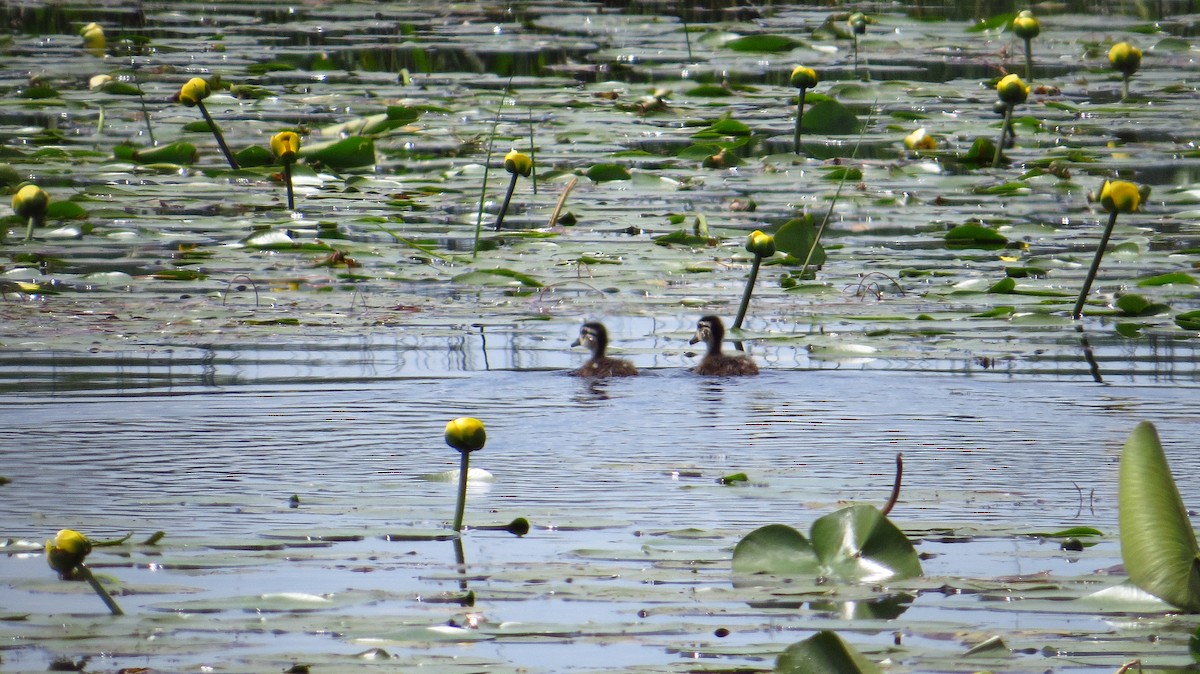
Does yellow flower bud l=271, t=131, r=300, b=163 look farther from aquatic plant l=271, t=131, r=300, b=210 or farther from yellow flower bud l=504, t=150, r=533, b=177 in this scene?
yellow flower bud l=504, t=150, r=533, b=177

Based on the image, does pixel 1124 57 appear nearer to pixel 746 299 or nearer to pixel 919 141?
pixel 919 141

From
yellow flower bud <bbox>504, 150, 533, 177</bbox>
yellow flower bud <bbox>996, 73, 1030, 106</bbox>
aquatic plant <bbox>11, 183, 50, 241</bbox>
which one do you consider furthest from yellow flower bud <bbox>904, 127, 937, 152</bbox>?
aquatic plant <bbox>11, 183, 50, 241</bbox>

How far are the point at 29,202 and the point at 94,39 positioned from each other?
320 inches

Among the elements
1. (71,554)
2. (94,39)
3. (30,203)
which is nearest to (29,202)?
(30,203)

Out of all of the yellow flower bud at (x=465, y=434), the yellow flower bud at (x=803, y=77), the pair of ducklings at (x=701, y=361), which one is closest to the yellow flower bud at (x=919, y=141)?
the yellow flower bud at (x=803, y=77)

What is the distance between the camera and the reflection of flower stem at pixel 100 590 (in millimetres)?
3523

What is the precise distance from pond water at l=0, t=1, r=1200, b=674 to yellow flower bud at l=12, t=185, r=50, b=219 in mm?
257

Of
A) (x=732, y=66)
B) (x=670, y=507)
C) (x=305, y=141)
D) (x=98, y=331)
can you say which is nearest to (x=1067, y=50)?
(x=732, y=66)

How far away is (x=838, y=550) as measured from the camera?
3.98 metres

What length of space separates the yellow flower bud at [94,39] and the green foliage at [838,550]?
524 inches

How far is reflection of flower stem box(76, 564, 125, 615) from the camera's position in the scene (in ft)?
11.6

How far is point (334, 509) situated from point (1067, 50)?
46.9ft

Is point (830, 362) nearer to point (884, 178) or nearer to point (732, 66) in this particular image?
point (884, 178)

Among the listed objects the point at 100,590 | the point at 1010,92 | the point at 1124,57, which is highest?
the point at 1124,57
